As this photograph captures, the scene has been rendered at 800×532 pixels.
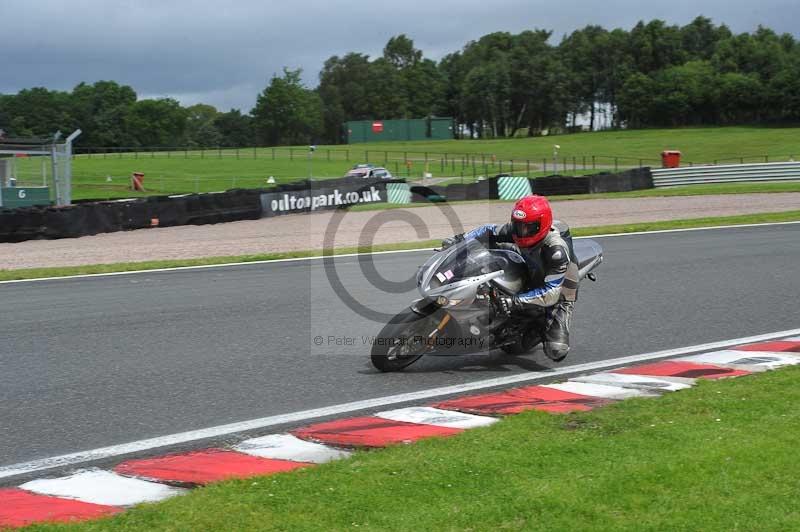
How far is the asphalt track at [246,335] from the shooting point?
6738 millimetres

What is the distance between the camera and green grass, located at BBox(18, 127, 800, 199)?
52875 millimetres

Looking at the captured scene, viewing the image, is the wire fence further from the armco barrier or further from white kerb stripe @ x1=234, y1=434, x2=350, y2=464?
white kerb stripe @ x1=234, y1=434, x2=350, y2=464

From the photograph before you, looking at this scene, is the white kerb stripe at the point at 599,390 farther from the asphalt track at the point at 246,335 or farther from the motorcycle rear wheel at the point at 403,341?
the motorcycle rear wheel at the point at 403,341

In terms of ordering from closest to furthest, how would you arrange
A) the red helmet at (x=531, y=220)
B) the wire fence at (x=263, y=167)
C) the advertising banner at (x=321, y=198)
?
the red helmet at (x=531, y=220) → the advertising banner at (x=321, y=198) → the wire fence at (x=263, y=167)

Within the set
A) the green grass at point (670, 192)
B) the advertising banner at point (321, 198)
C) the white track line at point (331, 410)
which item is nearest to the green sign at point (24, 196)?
the advertising banner at point (321, 198)

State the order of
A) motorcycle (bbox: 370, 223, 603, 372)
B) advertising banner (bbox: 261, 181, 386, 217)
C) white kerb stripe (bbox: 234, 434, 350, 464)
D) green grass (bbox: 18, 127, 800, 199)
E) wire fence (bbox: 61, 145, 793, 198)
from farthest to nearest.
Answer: green grass (bbox: 18, 127, 800, 199)
wire fence (bbox: 61, 145, 793, 198)
advertising banner (bbox: 261, 181, 386, 217)
motorcycle (bbox: 370, 223, 603, 372)
white kerb stripe (bbox: 234, 434, 350, 464)

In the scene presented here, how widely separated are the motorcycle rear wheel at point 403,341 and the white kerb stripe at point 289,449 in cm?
178

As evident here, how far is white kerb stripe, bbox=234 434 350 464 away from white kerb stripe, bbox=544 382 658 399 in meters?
2.28

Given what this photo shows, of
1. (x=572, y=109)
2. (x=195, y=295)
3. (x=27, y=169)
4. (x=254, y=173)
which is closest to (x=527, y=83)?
(x=572, y=109)

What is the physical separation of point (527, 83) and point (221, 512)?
138 meters

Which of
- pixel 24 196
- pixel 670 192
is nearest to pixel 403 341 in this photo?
pixel 24 196

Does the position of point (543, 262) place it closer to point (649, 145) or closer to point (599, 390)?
point (599, 390)

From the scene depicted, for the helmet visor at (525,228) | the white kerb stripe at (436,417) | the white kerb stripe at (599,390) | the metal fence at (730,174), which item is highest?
the metal fence at (730,174)
